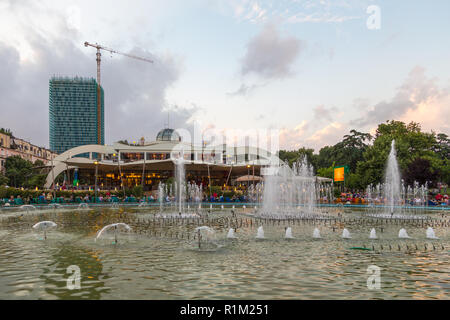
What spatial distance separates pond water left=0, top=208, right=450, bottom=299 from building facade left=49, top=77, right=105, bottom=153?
187 m

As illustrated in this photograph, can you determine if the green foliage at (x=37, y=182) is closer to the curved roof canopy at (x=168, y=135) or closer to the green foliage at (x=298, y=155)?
the curved roof canopy at (x=168, y=135)

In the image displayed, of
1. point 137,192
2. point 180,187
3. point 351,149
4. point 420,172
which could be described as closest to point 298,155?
point 351,149

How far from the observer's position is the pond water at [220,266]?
778 cm

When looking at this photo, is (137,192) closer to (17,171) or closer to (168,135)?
(17,171)

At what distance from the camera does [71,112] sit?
617 ft

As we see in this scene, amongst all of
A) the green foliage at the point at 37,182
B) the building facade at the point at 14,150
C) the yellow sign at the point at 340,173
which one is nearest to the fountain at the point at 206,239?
the yellow sign at the point at 340,173

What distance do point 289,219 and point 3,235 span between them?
15.9 metres

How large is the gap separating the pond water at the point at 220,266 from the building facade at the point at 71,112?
18708cm

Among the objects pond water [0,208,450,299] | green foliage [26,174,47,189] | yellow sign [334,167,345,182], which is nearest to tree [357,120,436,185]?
yellow sign [334,167,345,182]

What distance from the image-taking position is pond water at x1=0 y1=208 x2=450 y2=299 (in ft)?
25.5

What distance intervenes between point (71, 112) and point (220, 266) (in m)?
197

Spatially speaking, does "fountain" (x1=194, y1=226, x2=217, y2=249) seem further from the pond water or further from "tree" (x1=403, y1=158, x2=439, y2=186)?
"tree" (x1=403, y1=158, x2=439, y2=186)

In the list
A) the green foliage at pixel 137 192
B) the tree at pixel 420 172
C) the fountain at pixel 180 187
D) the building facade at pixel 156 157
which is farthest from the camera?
the building facade at pixel 156 157
